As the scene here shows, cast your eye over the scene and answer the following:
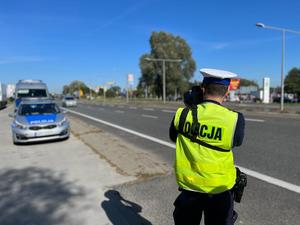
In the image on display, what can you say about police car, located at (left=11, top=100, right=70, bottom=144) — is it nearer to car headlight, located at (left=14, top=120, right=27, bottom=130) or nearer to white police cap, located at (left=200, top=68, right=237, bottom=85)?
car headlight, located at (left=14, top=120, right=27, bottom=130)

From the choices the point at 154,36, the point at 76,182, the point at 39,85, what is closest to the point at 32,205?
the point at 76,182

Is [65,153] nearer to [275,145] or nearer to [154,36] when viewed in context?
[275,145]

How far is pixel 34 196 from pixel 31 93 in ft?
63.5

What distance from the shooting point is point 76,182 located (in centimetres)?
545

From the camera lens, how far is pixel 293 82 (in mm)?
81875

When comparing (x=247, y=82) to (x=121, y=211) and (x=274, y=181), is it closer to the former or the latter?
(x=274, y=181)

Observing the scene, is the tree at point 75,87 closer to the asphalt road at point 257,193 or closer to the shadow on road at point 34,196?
the asphalt road at point 257,193

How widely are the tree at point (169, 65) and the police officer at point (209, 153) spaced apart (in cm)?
6137

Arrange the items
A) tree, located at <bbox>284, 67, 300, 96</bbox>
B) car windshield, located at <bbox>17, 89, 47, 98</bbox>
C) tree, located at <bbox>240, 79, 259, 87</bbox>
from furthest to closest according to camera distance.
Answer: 1. tree, located at <bbox>240, 79, 259, 87</bbox>
2. tree, located at <bbox>284, 67, 300, 96</bbox>
3. car windshield, located at <bbox>17, 89, 47, 98</bbox>

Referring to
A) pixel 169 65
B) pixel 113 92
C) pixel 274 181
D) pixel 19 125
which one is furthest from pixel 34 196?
pixel 113 92

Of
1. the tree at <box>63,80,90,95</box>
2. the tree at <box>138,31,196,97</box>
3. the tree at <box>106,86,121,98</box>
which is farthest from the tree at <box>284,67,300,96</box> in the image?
the tree at <box>63,80,90,95</box>

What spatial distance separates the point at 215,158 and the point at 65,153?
6.74m

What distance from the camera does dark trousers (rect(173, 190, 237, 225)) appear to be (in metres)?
2.20

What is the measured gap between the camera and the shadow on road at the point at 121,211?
3795mm
